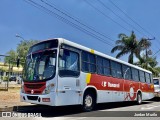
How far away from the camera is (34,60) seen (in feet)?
38.4

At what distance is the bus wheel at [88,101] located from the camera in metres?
12.2

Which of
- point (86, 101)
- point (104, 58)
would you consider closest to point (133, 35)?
point (104, 58)

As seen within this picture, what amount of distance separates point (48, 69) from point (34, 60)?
1205mm

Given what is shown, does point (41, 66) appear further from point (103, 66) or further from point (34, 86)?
point (103, 66)

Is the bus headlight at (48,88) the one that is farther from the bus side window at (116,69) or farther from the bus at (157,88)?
the bus at (157,88)

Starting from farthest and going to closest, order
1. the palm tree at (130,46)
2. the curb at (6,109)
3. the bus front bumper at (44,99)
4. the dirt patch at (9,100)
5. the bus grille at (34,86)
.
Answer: the palm tree at (130,46) → the dirt patch at (9,100) → the curb at (6,109) → the bus grille at (34,86) → the bus front bumper at (44,99)

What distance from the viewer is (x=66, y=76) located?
1102 cm

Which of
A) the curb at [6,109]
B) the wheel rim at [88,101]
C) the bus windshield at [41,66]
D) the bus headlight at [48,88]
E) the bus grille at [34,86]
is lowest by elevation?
the curb at [6,109]

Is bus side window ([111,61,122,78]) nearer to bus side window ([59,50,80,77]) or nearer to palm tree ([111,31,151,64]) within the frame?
bus side window ([59,50,80,77])

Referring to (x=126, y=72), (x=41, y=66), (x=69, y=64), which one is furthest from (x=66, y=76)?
(x=126, y=72)

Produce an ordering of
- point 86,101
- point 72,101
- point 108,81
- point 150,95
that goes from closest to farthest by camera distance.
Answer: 1. point 72,101
2. point 86,101
3. point 108,81
4. point 150,95

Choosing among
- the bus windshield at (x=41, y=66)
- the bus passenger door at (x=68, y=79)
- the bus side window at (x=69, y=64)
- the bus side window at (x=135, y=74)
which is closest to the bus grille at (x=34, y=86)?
the bus windshield at (x=41, y=66)

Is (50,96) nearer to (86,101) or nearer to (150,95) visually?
(86,101)

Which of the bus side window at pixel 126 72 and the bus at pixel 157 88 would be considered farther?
the bus at pixel 157 88
